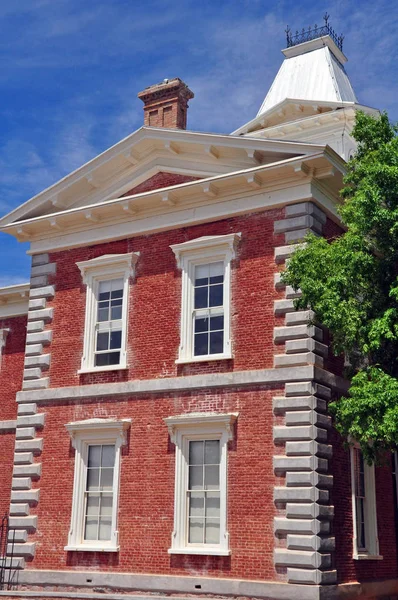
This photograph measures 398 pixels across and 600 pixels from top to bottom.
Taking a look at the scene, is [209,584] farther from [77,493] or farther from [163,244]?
[163,244]

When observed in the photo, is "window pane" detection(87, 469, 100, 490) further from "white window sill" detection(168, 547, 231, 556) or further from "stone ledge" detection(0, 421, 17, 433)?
"stone ledge" detection(0, 421, 17, 433)

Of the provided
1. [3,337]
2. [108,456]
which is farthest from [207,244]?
[3,337]

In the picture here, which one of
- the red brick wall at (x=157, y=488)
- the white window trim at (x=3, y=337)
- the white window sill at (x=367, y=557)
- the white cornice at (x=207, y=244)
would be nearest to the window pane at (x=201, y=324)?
the white cornice at (x=207, y=244)

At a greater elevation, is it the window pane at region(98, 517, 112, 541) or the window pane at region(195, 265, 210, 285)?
the window pane at region(195, 265, 210, 285)

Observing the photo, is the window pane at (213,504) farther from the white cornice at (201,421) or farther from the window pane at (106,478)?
the window pane at (106,478)

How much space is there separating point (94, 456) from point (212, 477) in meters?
3.16

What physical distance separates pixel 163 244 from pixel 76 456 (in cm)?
536

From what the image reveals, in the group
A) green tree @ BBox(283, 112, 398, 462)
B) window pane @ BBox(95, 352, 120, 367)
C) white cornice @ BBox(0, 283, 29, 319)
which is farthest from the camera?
white cornice @ BBox(0, 283, 29, 319)

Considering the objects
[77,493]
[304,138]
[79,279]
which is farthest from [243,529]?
[304,138]

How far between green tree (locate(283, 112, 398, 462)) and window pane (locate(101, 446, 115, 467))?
5855 millimetres

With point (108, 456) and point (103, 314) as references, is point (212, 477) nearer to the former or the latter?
point (108, 456)

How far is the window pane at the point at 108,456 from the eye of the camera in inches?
734

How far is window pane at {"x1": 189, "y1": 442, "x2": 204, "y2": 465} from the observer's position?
17.6 meters

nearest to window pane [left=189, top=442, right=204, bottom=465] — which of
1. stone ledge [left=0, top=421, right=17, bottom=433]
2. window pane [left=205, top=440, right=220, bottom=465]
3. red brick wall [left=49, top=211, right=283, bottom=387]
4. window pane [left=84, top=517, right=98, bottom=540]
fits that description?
window pane [left=205, top=440, right=220, bottom=465]
